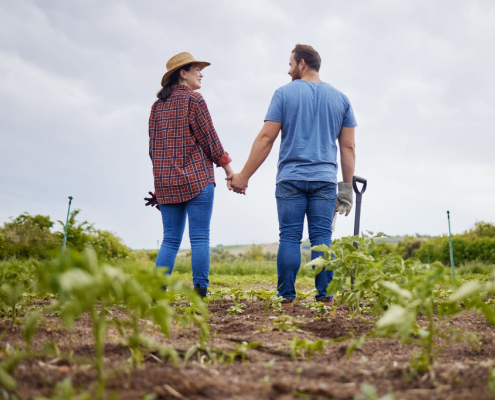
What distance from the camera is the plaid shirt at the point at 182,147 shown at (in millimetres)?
3920

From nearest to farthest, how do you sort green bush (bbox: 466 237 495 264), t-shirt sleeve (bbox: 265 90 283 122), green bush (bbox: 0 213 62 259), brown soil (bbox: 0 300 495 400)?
brown soil (bbox: 0 300 495 400)
t-shirt sleeve (bbox: 265 90 283 122)
green bush (bbox: 0 213 62 259)
green bush (bbox: 466 237 495 264)

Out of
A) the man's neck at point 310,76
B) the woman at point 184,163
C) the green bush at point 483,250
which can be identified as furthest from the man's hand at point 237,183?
the green bush at point 483,250

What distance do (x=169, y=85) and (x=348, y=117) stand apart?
5.08 feet

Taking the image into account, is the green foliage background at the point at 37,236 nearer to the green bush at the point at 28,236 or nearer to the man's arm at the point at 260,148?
the green bush at the point at 28,236

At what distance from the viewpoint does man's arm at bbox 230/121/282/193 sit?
3930 mm

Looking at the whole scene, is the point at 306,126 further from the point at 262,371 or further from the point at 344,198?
the point at 262,371

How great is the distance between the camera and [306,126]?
12.8 ft

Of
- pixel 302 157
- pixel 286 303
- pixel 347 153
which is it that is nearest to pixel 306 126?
pixel 302 157

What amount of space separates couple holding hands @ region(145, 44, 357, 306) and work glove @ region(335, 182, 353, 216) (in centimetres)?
35

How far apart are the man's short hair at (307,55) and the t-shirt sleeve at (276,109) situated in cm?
38

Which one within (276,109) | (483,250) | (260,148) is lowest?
(483,250)

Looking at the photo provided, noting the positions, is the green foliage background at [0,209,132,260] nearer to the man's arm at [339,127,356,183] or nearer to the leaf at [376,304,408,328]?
the man's arm at [339,127,356,183]

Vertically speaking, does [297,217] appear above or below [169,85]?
below

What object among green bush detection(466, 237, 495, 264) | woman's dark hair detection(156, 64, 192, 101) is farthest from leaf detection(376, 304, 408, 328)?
green bush detection(466, 237, 495, 264)
